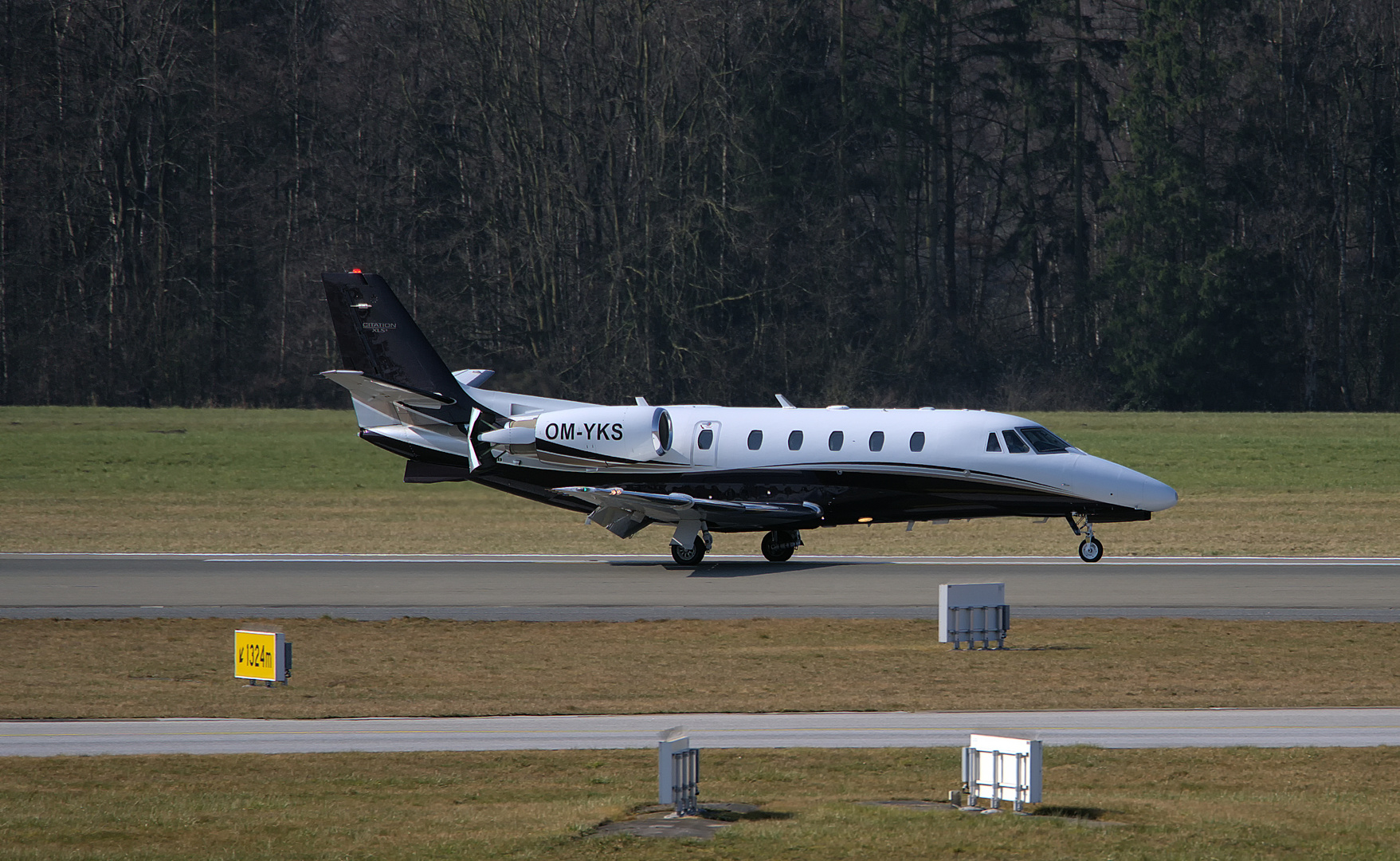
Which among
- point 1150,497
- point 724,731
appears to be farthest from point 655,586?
point 724,731

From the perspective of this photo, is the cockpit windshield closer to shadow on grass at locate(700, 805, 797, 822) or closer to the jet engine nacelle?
the jet engine nacelle

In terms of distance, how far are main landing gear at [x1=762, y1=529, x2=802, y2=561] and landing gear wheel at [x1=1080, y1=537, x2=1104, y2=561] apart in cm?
561

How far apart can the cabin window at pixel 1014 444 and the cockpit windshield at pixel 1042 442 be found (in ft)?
0.52

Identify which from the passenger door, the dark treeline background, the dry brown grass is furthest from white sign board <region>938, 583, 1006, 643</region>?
the dark treeline background

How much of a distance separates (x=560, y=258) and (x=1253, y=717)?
57088 millimetres

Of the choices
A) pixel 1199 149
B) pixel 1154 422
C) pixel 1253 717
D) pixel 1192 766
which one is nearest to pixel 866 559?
pixel 1253 717

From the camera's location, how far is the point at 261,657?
17.7 metres

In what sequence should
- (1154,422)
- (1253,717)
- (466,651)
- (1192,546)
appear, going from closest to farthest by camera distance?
(1253,717) → (466,651) → (1192,546) → (1154,422)

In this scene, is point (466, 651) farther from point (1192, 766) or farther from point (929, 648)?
point (1192, 766)

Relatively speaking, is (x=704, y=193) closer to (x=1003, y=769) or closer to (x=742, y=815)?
(x=1003, y=769)

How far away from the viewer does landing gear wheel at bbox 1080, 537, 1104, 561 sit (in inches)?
1185

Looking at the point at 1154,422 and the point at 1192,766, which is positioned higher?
the point at 1154,422

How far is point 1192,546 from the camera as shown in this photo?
3366 centimetres

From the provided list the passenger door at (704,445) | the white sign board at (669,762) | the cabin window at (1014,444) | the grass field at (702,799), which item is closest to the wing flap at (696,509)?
the passenger door at (704,445)
